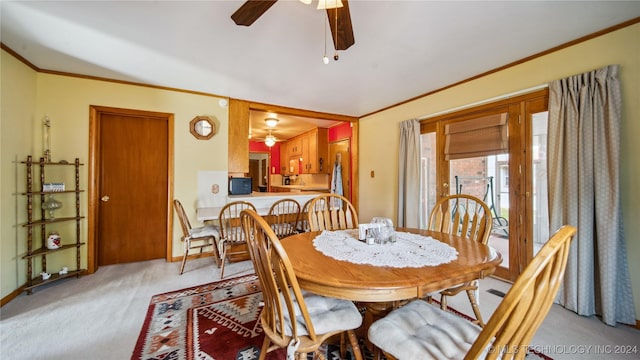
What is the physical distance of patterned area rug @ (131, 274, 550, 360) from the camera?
1.59 metres

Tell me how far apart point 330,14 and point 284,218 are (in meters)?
2.46

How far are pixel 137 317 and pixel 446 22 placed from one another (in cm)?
336

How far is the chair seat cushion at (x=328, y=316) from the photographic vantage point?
1.17m

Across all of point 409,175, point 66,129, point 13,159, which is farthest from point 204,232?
point 409,175

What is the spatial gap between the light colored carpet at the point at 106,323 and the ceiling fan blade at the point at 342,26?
7.66 feet

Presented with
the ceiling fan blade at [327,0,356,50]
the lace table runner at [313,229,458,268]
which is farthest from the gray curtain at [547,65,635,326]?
the ceiling fan blade at [327,0,356,50]

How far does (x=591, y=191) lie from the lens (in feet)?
6.66

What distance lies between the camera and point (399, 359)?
3.26 ft

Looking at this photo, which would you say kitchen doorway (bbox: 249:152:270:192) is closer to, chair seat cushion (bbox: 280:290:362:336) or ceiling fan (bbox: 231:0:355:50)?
ceiling fan (bbox: 231:0:355:50)

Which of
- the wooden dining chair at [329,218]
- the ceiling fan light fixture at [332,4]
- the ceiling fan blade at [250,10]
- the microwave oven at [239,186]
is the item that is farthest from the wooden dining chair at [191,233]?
the ceiling fan light fixture at [332,4]

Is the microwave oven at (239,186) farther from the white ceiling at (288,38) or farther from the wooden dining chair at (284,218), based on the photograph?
the white ceiling at (288,38)

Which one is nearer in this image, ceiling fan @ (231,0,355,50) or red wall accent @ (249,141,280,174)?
ceiling fan @ (231,0,355,50)

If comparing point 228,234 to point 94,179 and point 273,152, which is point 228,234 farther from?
point 273,152

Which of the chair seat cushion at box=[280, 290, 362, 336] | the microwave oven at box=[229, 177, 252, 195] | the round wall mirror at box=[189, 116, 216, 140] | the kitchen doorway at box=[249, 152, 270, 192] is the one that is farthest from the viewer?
the kitchen doorway at box=[249, 152, 270, 192]
